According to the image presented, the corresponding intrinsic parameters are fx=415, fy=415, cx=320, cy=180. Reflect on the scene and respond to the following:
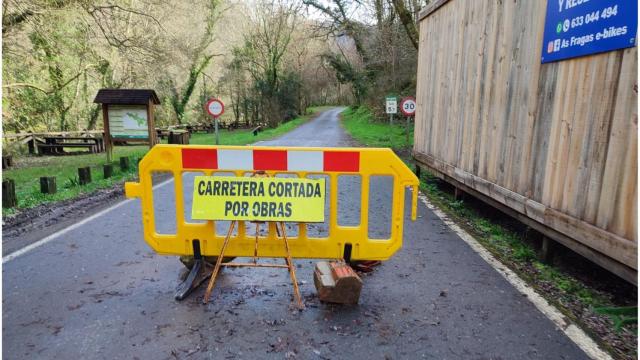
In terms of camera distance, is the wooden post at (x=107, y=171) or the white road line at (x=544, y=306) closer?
the white road line at (x=544, y=306)

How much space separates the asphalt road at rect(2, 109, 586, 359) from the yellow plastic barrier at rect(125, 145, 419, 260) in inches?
13.1

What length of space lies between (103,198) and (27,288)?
412cm

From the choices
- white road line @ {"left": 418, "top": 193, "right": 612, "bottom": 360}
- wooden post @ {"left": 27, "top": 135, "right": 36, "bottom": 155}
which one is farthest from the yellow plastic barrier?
wooden post @ {"left": 27, "top": 135, "right": 36, "bottom": 155}

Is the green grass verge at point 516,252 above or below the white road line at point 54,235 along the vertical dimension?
above

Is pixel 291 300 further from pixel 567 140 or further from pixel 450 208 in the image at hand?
pixel 450 208

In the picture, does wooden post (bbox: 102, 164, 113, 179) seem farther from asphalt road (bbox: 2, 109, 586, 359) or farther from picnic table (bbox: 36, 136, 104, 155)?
picnic table (bbox: 36, 136, 104, 155)

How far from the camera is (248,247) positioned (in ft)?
12.1

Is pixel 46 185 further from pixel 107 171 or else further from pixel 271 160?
pixel 271 160

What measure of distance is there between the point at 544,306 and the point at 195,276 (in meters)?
2.86

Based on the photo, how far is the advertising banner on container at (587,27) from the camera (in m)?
3.00

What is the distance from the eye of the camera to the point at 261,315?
10.4ft

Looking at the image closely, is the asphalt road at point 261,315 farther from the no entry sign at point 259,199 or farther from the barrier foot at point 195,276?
the no entry sign at point 259,199

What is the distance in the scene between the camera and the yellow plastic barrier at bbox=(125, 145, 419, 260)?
138 inches

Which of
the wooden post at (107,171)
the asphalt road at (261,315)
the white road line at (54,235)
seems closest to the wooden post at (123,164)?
the wooden post at (107,171)
